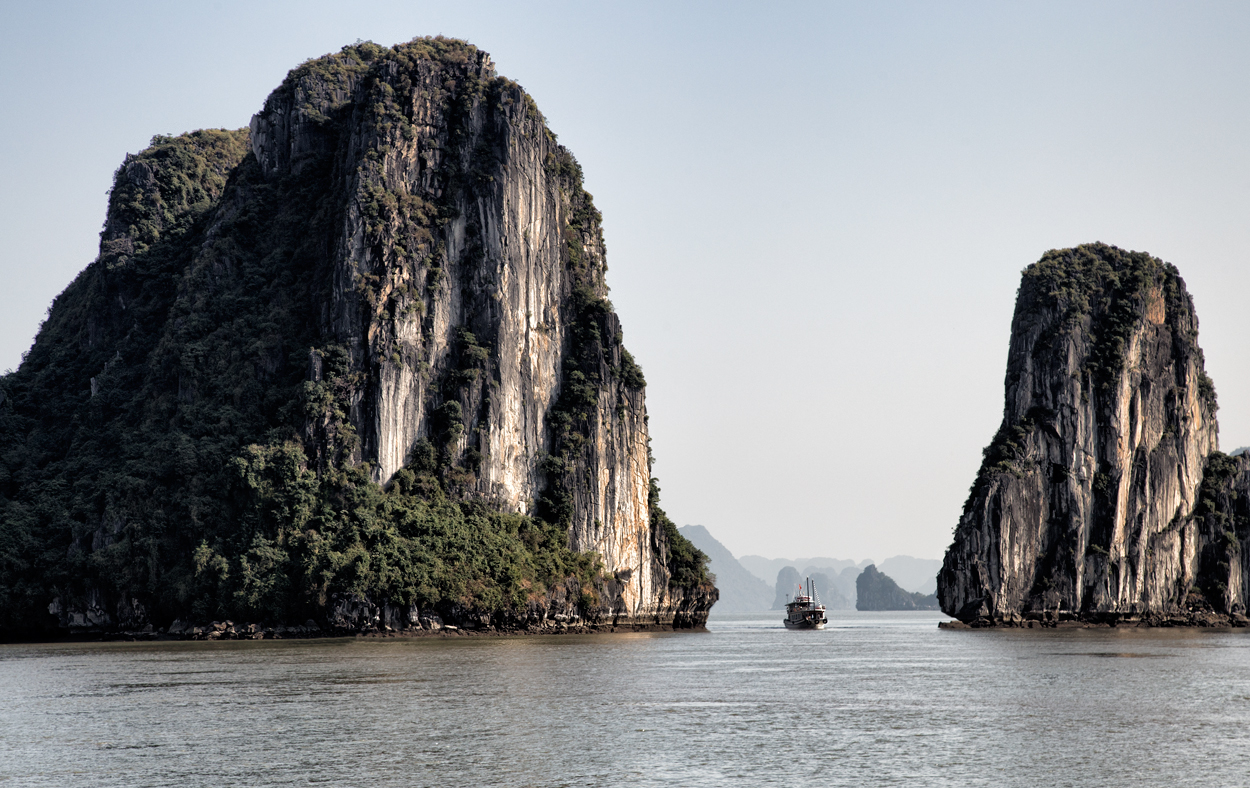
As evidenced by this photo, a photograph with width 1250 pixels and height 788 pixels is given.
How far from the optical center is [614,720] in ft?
119

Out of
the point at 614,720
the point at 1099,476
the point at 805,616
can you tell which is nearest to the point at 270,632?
the point at 614,720

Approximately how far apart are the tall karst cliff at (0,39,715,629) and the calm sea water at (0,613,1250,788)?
2148 cm

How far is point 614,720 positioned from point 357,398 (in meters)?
59.0

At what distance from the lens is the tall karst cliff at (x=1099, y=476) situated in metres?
107

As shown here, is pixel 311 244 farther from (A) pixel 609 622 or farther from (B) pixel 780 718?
(B) pixel 780 718

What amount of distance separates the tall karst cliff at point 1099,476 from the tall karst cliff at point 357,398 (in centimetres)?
2820

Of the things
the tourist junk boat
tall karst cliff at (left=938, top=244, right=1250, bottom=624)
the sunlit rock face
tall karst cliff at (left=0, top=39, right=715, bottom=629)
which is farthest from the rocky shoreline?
tall karst cliff at (left=938, top=244, right=1250, bottom=624)

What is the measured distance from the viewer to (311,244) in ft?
342

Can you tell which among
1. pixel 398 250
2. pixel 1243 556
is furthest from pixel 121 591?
pixel 1243 556

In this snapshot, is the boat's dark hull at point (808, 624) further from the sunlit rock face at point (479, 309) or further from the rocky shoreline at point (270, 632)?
the rocky shoreline at point (270, 632)

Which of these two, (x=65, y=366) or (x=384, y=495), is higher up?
(x=65, y=366)

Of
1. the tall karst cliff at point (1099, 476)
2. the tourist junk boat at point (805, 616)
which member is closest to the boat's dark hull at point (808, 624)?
the tourist junk boat at point (805, 616)

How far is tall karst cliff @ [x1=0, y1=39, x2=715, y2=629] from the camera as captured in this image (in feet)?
276

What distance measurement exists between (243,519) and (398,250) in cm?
2497
